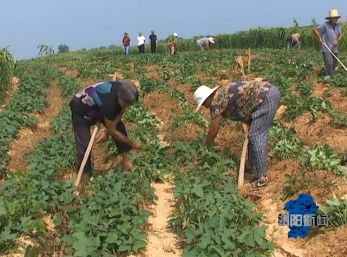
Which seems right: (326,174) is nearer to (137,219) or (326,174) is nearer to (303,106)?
(137,219)

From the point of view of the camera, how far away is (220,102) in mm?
5355

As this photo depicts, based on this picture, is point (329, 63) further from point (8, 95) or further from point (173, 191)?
point (8, 95)

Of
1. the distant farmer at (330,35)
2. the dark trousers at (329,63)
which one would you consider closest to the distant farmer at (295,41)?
the dark trousers at (329,63)

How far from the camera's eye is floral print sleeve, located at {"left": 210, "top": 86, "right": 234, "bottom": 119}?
5348mm

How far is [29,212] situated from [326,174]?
307cm

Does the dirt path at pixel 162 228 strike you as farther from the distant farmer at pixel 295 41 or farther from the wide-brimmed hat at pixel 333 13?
the distant farmer at pixel 295 41

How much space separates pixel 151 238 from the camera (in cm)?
437

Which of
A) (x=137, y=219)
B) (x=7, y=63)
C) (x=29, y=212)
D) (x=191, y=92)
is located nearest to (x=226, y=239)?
(x=137, y=219)

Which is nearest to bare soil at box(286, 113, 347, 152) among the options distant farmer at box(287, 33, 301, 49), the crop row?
the crop row

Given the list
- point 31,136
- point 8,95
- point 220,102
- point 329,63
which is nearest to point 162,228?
point 220,102

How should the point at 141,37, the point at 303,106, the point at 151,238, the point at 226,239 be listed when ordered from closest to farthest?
the point at 226,239 → the point at 151,238 → the point at 303,106 → the point at 141,37

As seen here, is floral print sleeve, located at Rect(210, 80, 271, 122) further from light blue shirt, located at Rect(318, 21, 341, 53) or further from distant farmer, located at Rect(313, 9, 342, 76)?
light blue shirt, located at Rect(318, 21, 341, 53)

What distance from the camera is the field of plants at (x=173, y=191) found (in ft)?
12.7

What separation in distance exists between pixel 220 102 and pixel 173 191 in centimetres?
116
